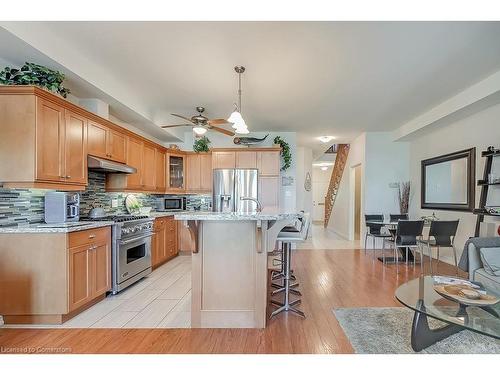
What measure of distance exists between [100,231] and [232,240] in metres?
1.60

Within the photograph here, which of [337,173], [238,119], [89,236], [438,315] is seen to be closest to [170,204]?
[89,236]

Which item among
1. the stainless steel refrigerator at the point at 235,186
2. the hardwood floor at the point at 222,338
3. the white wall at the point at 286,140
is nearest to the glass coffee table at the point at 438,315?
the hardwood floor at the point at 222,338

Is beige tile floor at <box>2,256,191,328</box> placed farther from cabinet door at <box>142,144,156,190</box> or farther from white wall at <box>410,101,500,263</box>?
white wall at <box>410,101,500,263</box>

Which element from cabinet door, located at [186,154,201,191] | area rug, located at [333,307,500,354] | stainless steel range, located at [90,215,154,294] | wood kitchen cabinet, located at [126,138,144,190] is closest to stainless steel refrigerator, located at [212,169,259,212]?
cabinet door, located at [186,154,201,191]

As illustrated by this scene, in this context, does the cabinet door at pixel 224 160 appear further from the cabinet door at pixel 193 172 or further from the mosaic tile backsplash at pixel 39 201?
the mosaic tile backsplash at pixel 39 201

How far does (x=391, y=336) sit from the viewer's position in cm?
220

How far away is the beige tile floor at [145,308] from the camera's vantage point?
8.09ft

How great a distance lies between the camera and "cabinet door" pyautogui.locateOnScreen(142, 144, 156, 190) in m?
4.59

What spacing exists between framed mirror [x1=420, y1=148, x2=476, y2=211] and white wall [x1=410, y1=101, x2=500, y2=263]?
0.10 m

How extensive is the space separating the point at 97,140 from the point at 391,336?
12.5 feet

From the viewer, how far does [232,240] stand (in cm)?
243

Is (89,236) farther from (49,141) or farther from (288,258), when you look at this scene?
(288,258)
